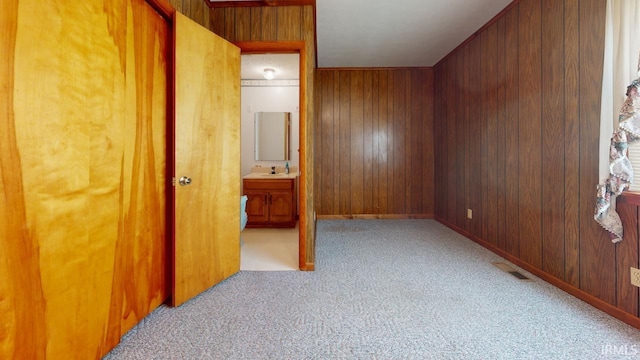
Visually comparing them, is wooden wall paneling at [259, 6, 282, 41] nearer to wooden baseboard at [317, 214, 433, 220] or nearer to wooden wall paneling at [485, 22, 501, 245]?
wooden wall paneling at [485, 22, 501, 245]

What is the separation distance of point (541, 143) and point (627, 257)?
1013mm

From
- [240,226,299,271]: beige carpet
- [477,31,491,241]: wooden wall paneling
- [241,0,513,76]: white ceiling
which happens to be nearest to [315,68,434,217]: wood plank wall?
[241,0,513,76]: white ceiling

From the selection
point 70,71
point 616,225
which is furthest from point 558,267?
point 70,71

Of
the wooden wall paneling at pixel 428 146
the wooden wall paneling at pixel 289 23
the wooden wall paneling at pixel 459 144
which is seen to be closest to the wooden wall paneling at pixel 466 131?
the wooden wall paneling at pixel 459 144

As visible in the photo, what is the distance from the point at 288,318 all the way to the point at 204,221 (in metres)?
0.93

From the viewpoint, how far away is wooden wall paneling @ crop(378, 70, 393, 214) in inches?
183

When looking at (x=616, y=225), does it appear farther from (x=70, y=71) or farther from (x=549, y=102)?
Answer: (x=70, y=71)

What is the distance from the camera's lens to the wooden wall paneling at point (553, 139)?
214 cm

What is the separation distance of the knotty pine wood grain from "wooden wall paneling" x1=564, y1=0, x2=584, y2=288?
2897mm

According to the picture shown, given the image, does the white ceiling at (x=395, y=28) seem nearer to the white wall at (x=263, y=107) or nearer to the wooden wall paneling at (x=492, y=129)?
the wooden wall paneling at (x=492, y=129)

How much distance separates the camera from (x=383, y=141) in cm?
469

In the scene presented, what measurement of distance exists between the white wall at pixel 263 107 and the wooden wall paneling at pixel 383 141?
1418mm

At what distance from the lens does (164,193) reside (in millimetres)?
1889

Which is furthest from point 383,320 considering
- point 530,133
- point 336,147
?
point 336,147
